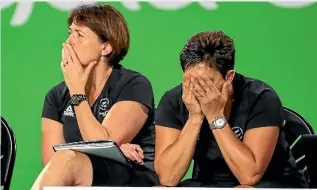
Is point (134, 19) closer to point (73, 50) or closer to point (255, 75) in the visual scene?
point (73, 50)

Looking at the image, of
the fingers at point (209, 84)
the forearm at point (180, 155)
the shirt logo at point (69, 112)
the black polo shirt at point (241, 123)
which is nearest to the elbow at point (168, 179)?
the forearm at point (180, 155)

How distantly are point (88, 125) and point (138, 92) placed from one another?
227 millimetres

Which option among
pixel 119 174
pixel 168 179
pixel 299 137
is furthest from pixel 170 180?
pixel 299 137

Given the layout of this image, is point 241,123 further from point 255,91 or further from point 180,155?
point 180,155

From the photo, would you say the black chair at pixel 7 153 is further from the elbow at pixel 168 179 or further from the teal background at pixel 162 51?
the elbow at pixel 168 179

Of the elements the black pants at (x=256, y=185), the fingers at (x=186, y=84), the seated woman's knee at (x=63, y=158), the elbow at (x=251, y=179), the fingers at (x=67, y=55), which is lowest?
the black pants at (x=256, y=185)

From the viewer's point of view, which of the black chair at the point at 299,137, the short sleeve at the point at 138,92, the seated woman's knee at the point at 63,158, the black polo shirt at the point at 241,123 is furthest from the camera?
the short sleeve at the point at 138,92

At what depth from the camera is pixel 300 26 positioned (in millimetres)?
2109

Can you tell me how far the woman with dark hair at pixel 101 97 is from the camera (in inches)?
79.0

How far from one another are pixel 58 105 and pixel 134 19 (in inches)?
17.6

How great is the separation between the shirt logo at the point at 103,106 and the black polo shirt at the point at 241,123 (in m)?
0.23

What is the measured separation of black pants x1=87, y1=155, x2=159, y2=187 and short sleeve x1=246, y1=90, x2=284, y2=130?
0.41 meters

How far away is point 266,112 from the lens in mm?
1818

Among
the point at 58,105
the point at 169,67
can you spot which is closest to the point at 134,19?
the point at 169,67
